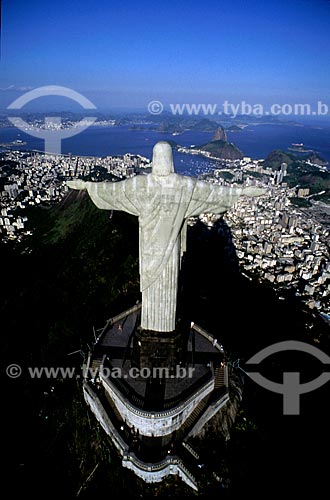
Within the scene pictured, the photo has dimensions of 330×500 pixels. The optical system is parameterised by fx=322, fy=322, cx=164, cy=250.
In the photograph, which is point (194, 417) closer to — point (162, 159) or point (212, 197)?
point (212, 197)

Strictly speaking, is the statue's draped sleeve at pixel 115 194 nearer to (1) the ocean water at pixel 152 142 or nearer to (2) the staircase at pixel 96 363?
(2) the staircase at pixel 96 363

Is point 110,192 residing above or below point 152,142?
below

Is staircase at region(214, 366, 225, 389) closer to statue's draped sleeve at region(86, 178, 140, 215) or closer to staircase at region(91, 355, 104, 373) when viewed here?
staircase at region(91, 355, 104, 373)

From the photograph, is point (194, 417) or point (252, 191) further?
point (194, 417)

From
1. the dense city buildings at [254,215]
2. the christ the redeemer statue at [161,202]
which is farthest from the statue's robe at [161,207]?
the dense city buildings at [254,215]

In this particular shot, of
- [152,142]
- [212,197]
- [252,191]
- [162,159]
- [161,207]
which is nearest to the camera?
[252,191]

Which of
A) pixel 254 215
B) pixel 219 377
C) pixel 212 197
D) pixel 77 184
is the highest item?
pixel 77 184

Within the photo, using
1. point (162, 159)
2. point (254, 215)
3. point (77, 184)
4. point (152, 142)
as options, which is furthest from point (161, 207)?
point (152, 142)
